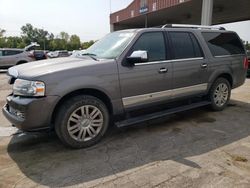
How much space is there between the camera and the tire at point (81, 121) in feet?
10.9

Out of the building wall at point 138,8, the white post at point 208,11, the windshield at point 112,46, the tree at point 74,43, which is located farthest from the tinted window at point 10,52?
the tree at point 74,43

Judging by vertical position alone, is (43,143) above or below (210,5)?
below

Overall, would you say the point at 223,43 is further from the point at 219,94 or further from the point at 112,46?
the point at 112,46

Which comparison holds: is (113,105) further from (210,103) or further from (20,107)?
(210,103)

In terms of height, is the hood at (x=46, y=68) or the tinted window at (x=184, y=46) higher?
the tinted window at (x=184, y=46)

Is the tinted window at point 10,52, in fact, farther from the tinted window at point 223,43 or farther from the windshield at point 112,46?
the tinted window at point 223,43

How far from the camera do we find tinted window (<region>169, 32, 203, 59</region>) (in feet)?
14.4

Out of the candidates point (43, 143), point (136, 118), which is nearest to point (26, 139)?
point (43, 143)

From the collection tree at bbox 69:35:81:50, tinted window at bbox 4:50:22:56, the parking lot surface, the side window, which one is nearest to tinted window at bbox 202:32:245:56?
the side window

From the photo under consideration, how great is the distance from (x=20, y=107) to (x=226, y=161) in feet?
9.31

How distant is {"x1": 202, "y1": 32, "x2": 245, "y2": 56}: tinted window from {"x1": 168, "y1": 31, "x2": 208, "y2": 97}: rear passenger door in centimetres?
42

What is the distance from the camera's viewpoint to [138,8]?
20.6m

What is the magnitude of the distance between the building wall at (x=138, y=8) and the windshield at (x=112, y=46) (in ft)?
40.0

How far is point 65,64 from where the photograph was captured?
11.5 feet
